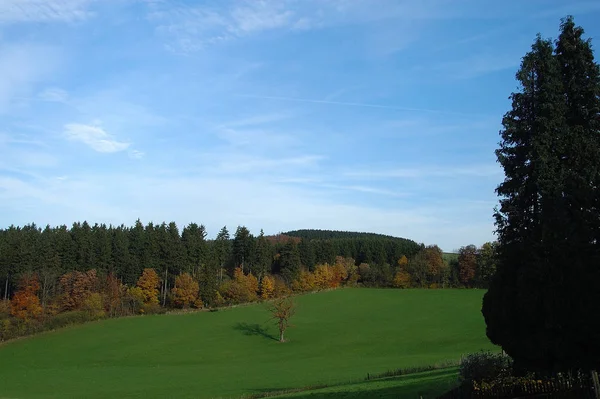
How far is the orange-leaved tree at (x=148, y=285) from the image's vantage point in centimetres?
9994

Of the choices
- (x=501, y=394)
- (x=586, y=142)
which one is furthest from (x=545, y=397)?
(x=586, y=142)

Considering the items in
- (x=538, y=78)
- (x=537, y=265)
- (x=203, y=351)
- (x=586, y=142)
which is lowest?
(x=203, y=351)

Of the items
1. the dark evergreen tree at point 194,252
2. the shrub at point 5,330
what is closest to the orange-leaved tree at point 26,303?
the shrub at point 5,330

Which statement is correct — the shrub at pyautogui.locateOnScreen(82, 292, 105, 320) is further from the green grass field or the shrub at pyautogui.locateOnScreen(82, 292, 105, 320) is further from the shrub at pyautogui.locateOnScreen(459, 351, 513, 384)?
the shrub at pyautogui.locateOnScreen(459, 351, 513, 384)

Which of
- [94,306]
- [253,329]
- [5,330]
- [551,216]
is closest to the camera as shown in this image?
[551,216]

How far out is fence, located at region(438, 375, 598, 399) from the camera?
13672 mm

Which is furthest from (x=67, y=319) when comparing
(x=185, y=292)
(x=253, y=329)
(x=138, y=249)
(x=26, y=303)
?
(x=253, y=329)

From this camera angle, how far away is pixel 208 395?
1332 inches

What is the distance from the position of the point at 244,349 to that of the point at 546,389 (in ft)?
188

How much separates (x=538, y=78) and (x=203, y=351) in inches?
2222

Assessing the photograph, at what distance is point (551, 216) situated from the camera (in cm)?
1577

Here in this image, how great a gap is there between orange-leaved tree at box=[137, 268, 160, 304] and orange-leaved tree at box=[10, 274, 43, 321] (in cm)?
1909

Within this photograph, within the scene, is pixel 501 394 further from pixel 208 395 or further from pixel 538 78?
pixel 208 395

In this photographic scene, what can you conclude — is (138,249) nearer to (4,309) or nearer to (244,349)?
(4,309)
